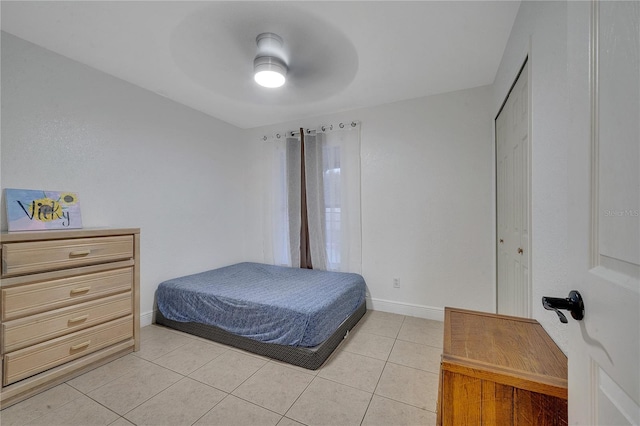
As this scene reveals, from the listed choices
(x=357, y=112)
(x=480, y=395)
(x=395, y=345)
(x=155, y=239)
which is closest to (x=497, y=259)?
(x=395, y=345)

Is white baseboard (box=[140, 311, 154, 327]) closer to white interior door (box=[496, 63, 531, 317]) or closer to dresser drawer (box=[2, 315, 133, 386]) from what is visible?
dresser drawer (box=[2, 315, 133, 386])

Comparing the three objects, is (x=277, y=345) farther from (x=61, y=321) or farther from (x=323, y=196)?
(x=323, y=196)

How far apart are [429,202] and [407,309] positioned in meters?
1.23

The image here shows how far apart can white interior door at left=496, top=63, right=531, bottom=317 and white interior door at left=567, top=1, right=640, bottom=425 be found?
34.8 inches

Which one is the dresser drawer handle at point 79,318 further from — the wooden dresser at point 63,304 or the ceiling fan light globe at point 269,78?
the ceiling fan light globe at point 269,78

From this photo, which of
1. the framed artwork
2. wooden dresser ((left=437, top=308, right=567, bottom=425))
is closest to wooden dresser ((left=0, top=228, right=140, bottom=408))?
the framed artwork

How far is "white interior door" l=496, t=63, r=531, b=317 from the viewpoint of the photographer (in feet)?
4.93

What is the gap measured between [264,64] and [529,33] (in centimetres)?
165

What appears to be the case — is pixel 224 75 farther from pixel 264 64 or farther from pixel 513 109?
pixel 513 109

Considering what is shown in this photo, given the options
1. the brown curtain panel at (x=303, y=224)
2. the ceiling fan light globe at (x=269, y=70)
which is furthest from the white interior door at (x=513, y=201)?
the brown curtain panel at (x=303, y=224)

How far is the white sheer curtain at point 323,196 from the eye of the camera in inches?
121

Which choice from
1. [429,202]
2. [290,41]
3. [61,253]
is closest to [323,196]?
[429,202]

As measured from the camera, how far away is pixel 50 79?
200cm

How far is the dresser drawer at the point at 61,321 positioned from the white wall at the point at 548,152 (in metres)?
2.77
